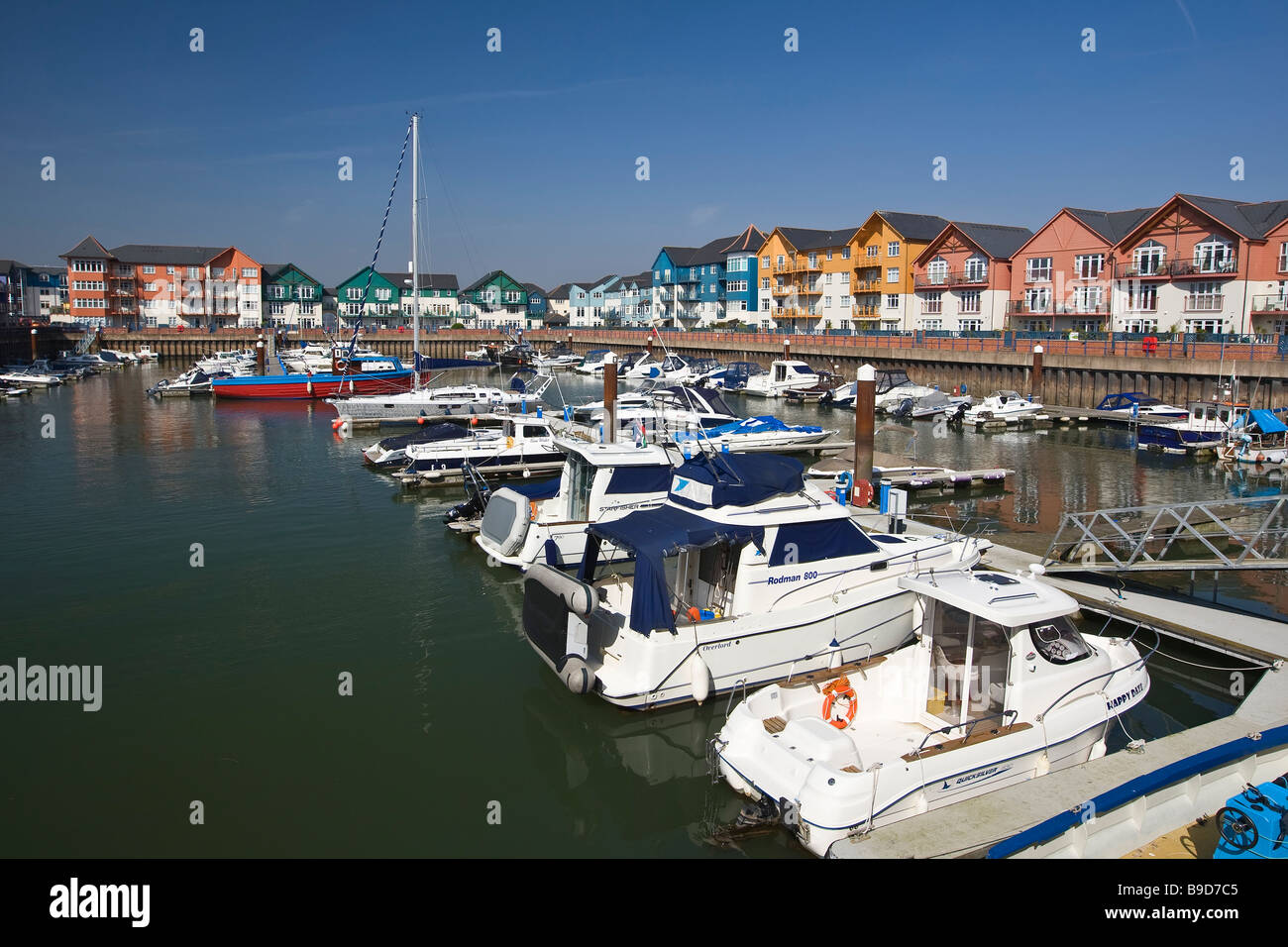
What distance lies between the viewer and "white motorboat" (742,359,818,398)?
5744 centimetres

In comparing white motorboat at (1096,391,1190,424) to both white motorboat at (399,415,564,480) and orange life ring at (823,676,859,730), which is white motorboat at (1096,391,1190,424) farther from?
orange life ring at (823,676,859,730)

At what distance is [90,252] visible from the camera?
340 feet

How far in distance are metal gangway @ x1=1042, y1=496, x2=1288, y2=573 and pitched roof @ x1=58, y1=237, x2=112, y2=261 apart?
11350 centimetres

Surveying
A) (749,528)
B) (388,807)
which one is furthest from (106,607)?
(749,528)

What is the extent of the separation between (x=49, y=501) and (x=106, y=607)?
11267 mm

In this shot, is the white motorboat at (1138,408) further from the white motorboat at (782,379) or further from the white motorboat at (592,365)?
the white motorboat at (592,365)

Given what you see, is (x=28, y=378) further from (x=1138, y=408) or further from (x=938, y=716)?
(x=938, y=716)

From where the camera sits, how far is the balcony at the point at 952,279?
67250 millimetres

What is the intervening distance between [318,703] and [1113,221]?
2524 inches

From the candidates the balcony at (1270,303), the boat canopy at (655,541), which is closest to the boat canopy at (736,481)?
the boat canopy at (655,541)

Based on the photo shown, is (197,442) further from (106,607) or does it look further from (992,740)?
(992,740)

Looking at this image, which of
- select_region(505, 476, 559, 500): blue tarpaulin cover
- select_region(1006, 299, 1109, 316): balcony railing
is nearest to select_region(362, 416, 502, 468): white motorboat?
select_region(505, 476, 559, 500): blue tarpaulin cover

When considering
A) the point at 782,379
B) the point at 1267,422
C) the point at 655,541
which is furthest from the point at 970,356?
the point at 655,541

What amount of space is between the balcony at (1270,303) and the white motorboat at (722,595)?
4726cm
